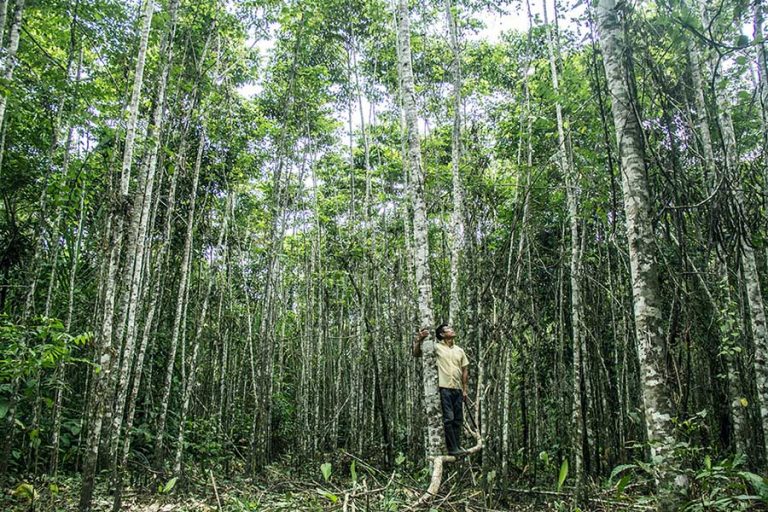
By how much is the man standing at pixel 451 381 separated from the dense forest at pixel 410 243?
0.99 feet

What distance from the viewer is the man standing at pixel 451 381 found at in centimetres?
531

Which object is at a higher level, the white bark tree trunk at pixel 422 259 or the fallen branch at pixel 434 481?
the white bark tree trunk at pixel 422 259

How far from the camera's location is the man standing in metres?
5.31

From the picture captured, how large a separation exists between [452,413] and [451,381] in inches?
13.3

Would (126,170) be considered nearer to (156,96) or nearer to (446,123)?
(156,96)

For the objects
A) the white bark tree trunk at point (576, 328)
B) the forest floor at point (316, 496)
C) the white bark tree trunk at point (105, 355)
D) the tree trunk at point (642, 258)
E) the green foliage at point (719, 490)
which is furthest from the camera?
the white bark tree trunk at point (576, 328)

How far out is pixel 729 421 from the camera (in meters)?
7.15

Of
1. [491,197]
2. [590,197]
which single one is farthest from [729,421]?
[491,197]

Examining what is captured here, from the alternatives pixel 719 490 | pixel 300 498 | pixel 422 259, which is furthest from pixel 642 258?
pixel 300 498

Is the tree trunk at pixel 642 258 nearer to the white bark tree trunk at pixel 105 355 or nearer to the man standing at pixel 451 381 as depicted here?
the man standing at pixel 451 381

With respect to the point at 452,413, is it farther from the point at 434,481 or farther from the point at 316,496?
the point at 316,496

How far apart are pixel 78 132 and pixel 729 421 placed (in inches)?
431

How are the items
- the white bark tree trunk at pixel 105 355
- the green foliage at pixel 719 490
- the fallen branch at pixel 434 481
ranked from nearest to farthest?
the green foliage at pixel 719 490
the fallen branch at pixel 434 481
the white bark tree trunk at pixel 105 355

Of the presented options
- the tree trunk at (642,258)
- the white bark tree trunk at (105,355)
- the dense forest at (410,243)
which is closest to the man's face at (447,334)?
the dense forest at (410,243)
